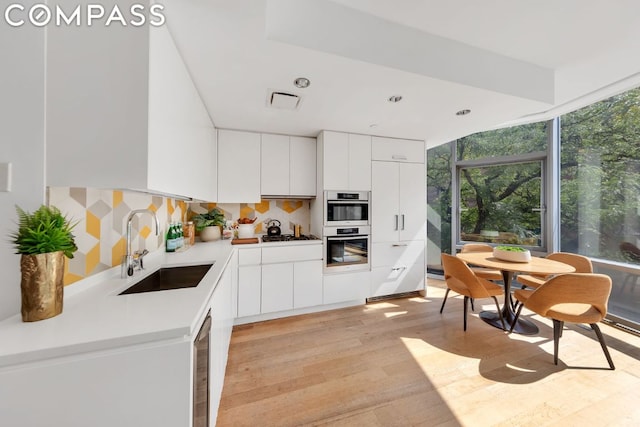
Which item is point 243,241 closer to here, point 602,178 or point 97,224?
point 97,224

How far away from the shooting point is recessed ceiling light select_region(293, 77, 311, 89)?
1.67m

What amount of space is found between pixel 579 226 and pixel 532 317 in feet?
4.39

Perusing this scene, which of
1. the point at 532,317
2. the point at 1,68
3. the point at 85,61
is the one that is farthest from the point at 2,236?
the point at 532,317

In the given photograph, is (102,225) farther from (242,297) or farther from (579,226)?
(579,226)

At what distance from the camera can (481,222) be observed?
353 cm

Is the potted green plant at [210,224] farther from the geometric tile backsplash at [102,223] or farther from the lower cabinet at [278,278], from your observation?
the lower cabinet at [278,278]

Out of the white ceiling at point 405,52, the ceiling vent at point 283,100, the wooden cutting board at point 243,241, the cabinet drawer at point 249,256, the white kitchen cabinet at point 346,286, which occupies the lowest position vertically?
the white kitchen cabinet at point 346,286

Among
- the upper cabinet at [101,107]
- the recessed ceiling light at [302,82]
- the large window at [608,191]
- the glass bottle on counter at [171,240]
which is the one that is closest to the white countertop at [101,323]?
the upper cabinet at [101,107]

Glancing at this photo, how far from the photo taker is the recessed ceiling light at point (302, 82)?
1673mm

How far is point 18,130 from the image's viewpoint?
0.88m

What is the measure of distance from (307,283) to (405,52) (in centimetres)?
236

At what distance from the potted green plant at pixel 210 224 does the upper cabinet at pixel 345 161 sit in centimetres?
135

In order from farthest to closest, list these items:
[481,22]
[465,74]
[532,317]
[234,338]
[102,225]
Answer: [532,317] < [234,338] < [465,74] < [481,22] < [102,225]

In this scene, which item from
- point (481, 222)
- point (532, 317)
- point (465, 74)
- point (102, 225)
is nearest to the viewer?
point (102, 225)
